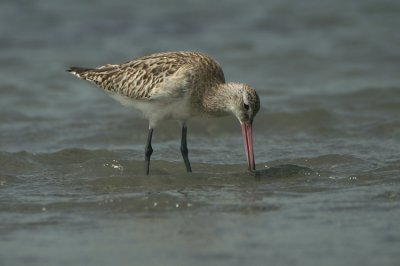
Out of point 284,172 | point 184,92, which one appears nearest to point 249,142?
point 284,172

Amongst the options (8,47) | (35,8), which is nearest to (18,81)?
(8,47)

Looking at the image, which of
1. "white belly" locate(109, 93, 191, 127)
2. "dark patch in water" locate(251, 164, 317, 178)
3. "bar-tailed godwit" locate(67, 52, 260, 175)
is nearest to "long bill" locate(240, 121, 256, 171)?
"bar-tailed godwit" locate(67, 52, 260, 175)

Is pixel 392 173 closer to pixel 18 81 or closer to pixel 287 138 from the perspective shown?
pixel 287 138

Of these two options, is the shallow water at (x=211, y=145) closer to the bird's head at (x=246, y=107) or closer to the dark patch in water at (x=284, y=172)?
the dark patch in water at (x=284, y=172)

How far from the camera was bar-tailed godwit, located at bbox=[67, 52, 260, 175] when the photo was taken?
1096cm

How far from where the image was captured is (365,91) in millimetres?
16031

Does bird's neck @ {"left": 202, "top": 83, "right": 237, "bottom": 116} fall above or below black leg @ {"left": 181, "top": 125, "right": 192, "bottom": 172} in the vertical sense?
above

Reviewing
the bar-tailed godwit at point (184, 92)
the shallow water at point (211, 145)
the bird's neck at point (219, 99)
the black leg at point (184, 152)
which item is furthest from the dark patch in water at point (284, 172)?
the black leg at point (184, 152)

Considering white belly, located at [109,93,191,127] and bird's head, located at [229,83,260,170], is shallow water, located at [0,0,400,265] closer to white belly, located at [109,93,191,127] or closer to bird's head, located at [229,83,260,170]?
bird's head, located at [229,83,260,170]

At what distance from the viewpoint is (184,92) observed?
36.5ft

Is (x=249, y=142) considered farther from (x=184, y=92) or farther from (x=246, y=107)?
(x=184, y=92)

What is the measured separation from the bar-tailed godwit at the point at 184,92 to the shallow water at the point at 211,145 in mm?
753

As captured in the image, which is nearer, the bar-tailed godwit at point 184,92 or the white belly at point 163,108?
the bar-tailed godwit at point 184,92

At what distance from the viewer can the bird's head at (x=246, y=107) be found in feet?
35.3
